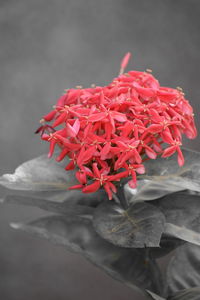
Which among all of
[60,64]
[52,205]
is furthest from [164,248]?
[60,64]

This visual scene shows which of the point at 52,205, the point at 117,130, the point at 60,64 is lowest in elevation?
the point at 52,205

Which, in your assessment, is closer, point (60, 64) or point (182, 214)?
point (182, 214)

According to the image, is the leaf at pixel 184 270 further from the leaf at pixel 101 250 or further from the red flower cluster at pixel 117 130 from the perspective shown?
the red flower cluster at pixel 117 130

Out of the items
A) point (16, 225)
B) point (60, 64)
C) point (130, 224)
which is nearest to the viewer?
point (130, 224)

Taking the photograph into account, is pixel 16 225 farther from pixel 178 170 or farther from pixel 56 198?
pixel 178 170

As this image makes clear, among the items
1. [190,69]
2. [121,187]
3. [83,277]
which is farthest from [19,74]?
[121,187]

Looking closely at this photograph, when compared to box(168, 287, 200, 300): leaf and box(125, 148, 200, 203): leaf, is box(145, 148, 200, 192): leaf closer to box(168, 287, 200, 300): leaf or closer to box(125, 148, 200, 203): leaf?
box(125, 148, 200, 203): leaf

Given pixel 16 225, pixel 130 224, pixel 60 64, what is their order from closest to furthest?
pixel 130 224
pixel 16 225
pixel 60 64
